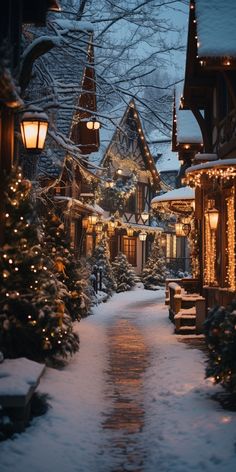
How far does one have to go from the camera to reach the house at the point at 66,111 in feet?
46.5

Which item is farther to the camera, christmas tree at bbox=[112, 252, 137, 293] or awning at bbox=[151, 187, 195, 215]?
christmas tree at bbox=[112, 252, 137, 293]

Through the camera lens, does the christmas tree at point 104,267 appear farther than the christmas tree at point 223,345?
Yes

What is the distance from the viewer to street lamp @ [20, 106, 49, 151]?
35.2 feet

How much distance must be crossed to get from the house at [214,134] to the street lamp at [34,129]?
4516 mm

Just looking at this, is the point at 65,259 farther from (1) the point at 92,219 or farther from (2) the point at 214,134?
(1) the point at 92,219

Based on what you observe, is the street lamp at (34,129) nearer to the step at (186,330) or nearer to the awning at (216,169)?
the awning at (216,169)

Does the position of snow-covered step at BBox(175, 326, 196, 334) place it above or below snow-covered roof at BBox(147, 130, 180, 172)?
below

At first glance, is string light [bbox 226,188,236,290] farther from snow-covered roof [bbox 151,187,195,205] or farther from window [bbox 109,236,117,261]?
window [bbox 109,236,117,261]

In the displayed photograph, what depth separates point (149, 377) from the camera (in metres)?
11.2

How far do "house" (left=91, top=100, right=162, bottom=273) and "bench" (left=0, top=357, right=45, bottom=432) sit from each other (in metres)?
29.2

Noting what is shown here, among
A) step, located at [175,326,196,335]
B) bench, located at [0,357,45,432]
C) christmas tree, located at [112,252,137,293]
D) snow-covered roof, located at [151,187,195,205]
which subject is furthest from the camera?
christmas tree, located at [112,252,137,293]

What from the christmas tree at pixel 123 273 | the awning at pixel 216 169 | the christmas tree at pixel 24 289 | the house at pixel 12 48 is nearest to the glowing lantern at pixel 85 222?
the christmas tree at pixel 123 273

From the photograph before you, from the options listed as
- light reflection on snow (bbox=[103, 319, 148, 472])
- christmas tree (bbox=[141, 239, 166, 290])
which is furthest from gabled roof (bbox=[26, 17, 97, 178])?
christmas tree (bbox=[141, 239, 166, 290])

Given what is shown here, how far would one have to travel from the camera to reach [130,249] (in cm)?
4434
